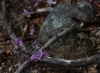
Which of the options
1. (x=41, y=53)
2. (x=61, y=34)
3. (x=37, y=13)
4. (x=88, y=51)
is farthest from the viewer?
(x=37, y=13)

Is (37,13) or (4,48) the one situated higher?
(37,13)

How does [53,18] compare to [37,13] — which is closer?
[53,18]

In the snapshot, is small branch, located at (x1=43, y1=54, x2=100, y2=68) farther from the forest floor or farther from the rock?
the rock

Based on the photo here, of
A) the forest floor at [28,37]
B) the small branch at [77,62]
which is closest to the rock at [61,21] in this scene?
the forest floor at [28,37]

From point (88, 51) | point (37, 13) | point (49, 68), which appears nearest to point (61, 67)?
point (49, 68)

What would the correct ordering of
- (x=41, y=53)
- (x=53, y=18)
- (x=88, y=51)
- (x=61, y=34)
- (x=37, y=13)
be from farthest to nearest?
(x=37, y=13), (x=53, y=18), (x=61, y=34), (x=88, y=51), (x=41, y=53)

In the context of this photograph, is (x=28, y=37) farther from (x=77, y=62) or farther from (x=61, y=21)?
(x=77, y=62)

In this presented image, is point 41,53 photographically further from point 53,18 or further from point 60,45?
point 53,18

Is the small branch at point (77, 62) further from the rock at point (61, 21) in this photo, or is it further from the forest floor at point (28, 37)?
the rock at point (61, 21)
